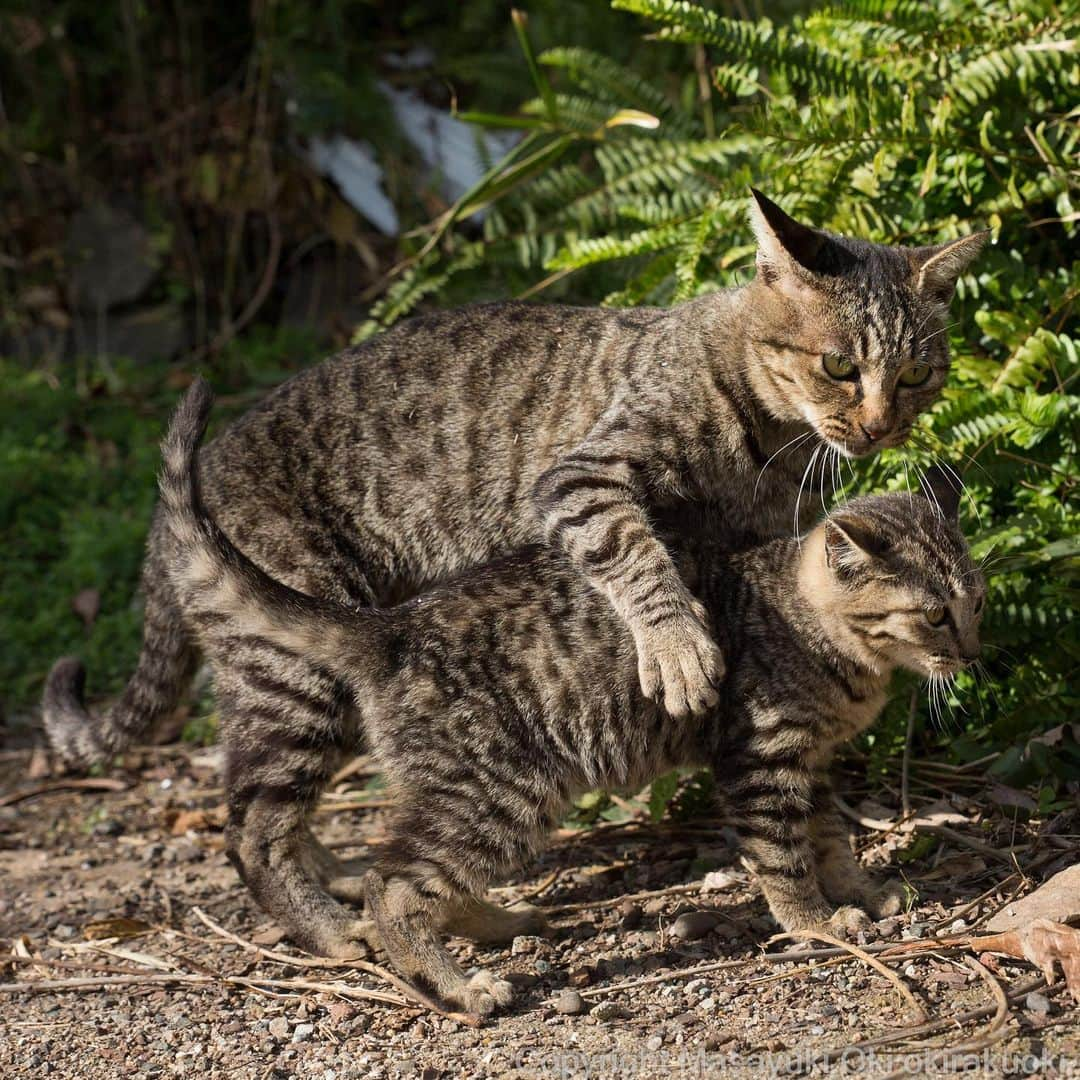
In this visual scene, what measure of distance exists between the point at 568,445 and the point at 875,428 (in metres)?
1.07

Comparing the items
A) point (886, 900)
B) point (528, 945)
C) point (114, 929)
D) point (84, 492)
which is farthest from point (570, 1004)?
point (84, 492)

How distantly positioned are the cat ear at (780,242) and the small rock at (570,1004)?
7.49ft

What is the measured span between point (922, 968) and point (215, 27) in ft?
26.3

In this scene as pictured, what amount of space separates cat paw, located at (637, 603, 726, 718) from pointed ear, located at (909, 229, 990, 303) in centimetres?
136

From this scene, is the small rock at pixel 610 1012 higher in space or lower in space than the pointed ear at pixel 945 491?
lower

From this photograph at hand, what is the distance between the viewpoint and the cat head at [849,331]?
4215mm

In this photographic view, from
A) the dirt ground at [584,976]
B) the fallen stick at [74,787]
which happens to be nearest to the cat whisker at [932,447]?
the dirt ground at [584,976]

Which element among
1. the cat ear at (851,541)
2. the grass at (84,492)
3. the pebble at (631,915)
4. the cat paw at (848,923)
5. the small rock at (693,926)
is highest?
the grass at (84,492)

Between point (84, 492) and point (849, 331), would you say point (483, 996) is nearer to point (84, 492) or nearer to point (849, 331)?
point (849, 331)

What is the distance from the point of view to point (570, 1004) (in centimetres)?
376

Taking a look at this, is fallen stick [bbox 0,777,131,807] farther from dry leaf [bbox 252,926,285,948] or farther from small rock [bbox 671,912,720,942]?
small rock [bbox 671,912,720,942]

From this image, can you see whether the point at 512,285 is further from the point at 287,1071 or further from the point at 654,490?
the point at 287,1071

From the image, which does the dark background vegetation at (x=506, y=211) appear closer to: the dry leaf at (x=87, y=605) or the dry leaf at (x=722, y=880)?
the dry leaf at (x=87, y=605)

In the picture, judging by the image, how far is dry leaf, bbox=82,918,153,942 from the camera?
4629 mm
